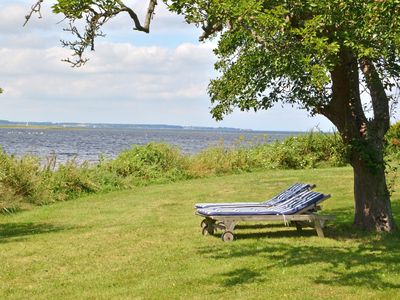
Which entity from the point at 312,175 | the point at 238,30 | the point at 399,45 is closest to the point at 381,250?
the point at 399,45

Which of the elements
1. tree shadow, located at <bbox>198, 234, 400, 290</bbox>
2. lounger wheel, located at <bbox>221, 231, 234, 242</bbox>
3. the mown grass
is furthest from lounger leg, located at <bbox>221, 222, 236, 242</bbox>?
the mown grass

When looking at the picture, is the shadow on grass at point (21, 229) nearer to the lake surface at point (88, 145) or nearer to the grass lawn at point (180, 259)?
the grass lawn at point (180, 259)

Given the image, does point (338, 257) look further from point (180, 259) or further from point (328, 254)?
point (180, 259)

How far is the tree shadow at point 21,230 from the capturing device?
1181 centimetres

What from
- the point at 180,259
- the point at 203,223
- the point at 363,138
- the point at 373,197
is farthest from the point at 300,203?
the point at 180,259

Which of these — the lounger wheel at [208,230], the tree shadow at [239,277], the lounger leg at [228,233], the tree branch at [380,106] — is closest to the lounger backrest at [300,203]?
the lounger leg at [228,233]

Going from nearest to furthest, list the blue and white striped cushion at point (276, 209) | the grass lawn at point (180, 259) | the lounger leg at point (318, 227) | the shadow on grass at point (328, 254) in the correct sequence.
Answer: the grass lawn at point (180, 259)
the shadow on grass at point (328, 254)
the blue and white striped cushion at point (276, 209)
the lounger leg at point (318, 227)

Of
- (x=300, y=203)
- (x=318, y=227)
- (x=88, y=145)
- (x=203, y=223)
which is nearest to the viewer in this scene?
(x=318, y=227)

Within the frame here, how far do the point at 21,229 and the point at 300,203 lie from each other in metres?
6.24

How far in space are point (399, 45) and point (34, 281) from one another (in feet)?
19.6

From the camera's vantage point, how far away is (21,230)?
12711mm

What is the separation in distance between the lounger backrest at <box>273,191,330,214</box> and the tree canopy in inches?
30.2

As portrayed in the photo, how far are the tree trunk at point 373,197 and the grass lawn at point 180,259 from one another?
1.26 ft

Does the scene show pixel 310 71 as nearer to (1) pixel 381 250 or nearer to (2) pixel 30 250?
(1) pixel 381 250
